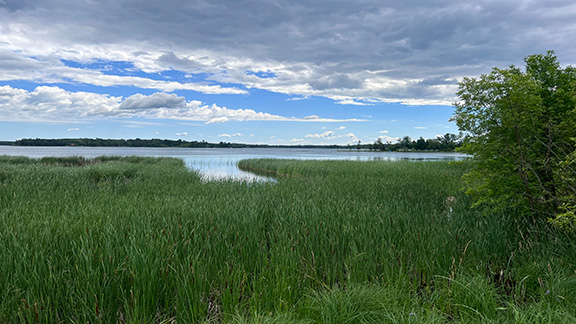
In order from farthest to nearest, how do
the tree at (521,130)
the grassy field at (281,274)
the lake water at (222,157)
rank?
the lake water at (222,157), the tree at (521,130), the grassy field at (281,274)

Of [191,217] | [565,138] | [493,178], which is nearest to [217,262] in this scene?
[191,217]

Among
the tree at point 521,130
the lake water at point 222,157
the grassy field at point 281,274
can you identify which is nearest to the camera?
the grassy field at point 281,274

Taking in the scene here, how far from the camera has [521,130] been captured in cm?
659

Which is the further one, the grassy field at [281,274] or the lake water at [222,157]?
the lake water at [222,157]

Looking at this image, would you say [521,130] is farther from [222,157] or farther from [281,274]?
[222,157]

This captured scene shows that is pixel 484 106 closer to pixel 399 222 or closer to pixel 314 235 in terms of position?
pixel 399 222

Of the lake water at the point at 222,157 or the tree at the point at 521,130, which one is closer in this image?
the tree at the point at 521,130

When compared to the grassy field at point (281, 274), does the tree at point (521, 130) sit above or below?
above

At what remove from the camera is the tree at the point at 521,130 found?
634 centimetres

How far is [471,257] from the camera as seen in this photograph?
5578 mm

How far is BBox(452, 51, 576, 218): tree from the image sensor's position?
6.34 meters

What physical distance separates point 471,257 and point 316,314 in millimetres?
3595

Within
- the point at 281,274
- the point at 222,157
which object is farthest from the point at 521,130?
the point at 222,157

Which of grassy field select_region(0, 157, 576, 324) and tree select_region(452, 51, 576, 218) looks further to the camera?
tree select_region(452, 51, 576, 218)
